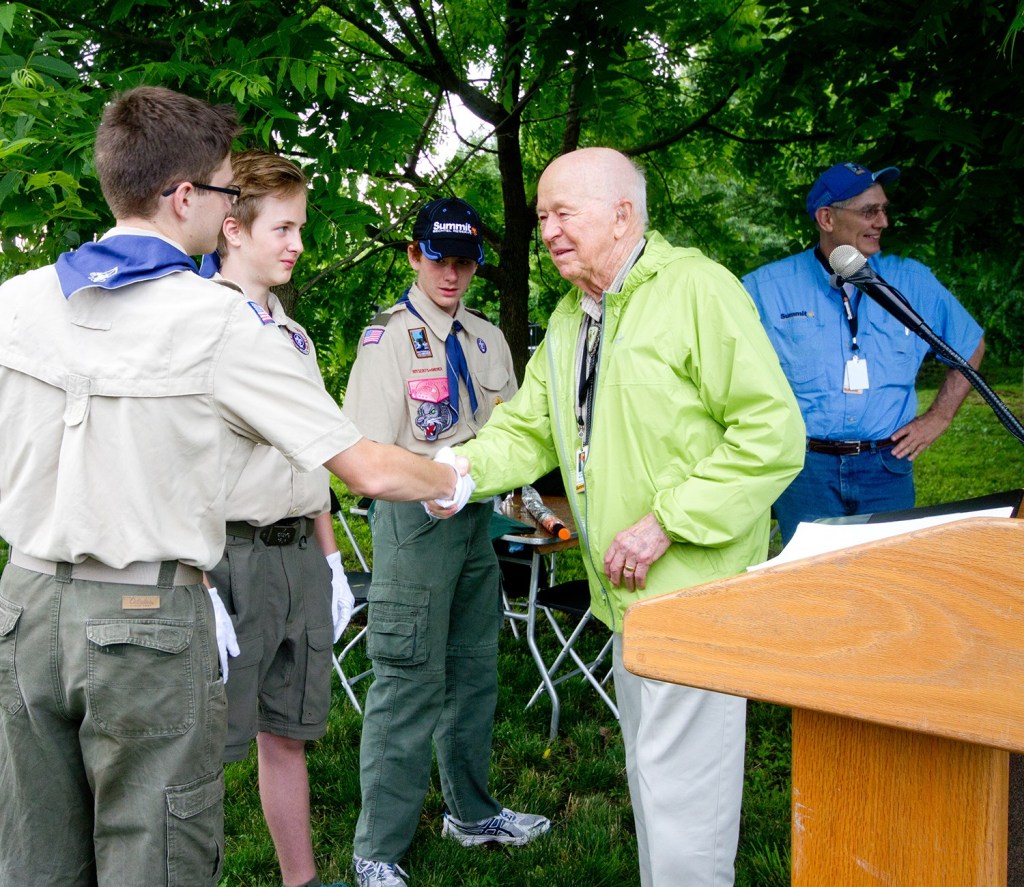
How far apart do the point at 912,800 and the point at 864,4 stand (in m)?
3.94

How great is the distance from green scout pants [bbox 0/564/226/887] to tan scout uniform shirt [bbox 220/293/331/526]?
672mm

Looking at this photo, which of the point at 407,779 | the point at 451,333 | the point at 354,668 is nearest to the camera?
the point at 407,779

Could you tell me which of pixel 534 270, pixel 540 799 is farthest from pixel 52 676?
pixel 534 270

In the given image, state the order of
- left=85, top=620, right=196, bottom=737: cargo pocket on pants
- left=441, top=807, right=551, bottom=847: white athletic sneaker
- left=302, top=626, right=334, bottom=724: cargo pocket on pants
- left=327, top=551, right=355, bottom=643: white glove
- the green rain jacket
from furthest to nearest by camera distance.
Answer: left=441, top=807, right=551, bottom=847: white athletic sneaker → left=327, top=551, right=355, bottom=643: white glove → left=302, top=626, right=334, bottom=724: cargo pocket on pants → the green rain jacket → left=85, top=620, right=196, bottom=737: cargo pocket on pants

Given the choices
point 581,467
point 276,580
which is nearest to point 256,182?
point 276,580

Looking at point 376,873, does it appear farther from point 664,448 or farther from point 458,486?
point 664,448

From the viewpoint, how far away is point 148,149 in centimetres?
203

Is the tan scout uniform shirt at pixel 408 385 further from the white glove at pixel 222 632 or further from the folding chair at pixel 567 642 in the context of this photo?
the folding chair at pixel 567 642

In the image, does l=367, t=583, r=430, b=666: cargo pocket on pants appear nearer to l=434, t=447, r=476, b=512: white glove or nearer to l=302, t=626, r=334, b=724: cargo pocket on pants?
l=302, t=626, r=334, b=724: cargo pocket on pants

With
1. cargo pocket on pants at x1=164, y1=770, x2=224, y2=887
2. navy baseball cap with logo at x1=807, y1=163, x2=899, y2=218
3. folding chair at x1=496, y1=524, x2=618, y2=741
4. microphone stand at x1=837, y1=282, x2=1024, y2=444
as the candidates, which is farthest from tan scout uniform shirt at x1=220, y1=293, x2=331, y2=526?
navy baseball cap with logo at x1=807, y1=163, x2=899, y2=218

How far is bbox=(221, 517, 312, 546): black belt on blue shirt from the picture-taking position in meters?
2.77

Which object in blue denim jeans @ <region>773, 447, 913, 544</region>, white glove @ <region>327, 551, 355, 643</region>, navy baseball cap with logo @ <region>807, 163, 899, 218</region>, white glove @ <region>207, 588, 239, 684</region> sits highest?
navy baseball cap with logo @ <region>807, 163, 899, 218</region>

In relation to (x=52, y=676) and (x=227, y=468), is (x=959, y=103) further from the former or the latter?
(x=52, y=676)

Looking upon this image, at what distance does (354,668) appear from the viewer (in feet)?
17.0
